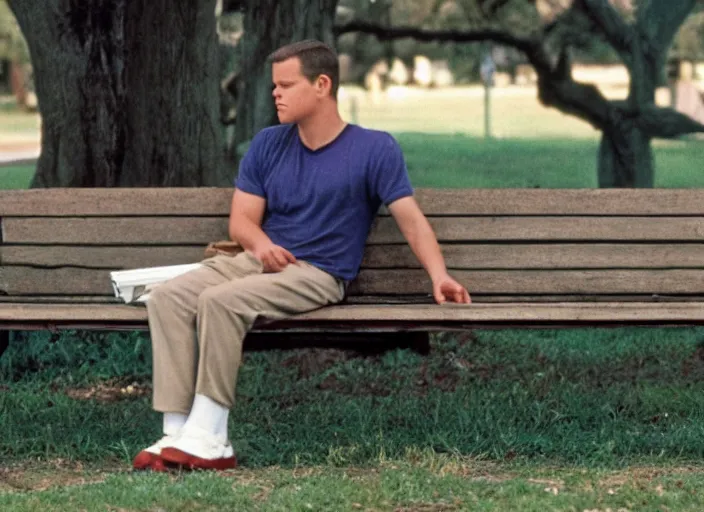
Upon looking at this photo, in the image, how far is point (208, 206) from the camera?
6.55 m

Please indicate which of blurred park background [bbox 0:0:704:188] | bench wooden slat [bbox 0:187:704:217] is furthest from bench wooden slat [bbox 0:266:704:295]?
blurred park background [bbox 0:0:704:188]

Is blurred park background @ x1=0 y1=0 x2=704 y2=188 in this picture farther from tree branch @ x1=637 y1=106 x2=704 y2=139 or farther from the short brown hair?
the short brown hair

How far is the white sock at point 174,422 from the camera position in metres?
5.71

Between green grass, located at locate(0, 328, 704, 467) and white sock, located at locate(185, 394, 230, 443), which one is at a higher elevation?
white sock, located at locate(185, 394, 230, 443)

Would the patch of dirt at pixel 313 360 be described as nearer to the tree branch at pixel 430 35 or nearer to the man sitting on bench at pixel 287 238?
the man sitting on bench at pixel 287 238

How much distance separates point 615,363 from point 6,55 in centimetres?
3316

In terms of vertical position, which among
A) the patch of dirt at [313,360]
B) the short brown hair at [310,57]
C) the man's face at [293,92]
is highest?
the short brown hair at [310,57]

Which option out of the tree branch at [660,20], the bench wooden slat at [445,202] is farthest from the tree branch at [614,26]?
the bench wooden slat at [445,202]

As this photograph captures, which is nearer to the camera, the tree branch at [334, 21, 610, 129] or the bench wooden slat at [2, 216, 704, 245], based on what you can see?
the bench wooden slat at [2, 216, 704, 245]

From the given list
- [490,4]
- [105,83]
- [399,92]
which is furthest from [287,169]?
[399,92]

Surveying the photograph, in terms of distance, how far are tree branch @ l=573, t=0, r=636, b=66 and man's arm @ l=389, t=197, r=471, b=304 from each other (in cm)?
918

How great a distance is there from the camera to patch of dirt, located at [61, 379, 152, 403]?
7605 mm

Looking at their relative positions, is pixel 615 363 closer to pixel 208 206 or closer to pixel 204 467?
pixel 208 206

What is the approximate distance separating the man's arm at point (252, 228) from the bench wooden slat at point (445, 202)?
0.34m
